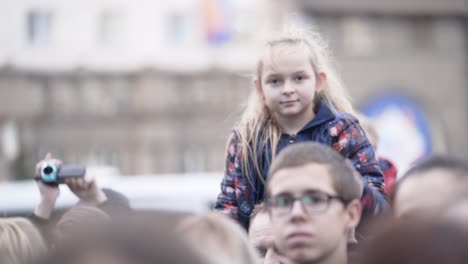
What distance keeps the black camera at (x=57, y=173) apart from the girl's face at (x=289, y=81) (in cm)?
91

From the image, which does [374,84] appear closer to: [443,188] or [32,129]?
[32,129]

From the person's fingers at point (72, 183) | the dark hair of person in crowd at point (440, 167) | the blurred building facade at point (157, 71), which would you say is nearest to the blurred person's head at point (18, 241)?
the person's fingers at point (72, 183)

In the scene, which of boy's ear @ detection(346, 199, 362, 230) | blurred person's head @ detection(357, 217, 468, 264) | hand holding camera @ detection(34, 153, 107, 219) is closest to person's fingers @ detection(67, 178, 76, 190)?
hand holding camera @ detection(34, 153, 107, 219)

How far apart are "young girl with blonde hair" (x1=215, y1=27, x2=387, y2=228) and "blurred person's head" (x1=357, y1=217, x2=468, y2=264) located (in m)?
1.47

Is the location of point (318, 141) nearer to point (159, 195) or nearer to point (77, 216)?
point (77, 216)

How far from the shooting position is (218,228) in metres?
2.54

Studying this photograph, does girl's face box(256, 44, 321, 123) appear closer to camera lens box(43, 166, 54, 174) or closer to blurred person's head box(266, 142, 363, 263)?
blurred person's head box(266, 142, 363, 263)

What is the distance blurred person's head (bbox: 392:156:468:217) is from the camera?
276 centimetres

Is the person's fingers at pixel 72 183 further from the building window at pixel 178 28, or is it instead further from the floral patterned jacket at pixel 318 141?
the building window at pixel 178 28

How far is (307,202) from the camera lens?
2443mm

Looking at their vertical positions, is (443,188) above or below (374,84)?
above

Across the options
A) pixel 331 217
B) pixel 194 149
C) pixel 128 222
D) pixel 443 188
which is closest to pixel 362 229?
pixel 443 188

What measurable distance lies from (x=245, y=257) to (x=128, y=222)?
30.9 inches

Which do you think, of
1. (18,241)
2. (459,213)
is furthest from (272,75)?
(459,213)
